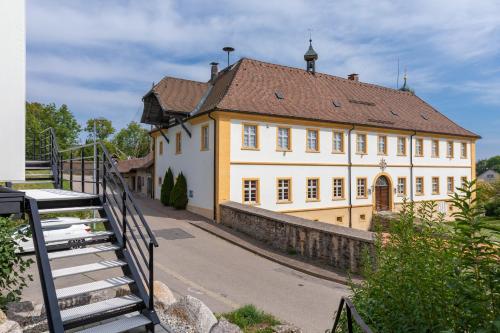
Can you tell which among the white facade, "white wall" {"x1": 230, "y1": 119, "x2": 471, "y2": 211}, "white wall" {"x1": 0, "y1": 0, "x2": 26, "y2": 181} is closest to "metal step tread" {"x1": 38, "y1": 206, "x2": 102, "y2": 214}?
"white wall" {"x1": 0, "y1": 0, "x2": 26, "y2": 181}

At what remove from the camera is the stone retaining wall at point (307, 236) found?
11422mm

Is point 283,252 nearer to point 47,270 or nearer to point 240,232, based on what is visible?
Answer: point 240,232

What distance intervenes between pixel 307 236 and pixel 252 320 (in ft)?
23.0

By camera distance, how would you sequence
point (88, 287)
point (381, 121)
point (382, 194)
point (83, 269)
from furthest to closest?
point (381, 121) → point (382, 194) → point (83, 269) → point (88, 287)

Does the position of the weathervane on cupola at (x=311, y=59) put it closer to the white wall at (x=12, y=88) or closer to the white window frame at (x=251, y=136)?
the white window frame at (x=251, y=136)

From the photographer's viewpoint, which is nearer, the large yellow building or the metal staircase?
the metal staircase

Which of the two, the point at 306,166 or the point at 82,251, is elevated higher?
the point at 306,166

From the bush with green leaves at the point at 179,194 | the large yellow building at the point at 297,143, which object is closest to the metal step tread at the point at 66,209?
the large yellow building at the point at 297,143

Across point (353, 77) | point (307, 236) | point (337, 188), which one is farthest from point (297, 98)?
point (307, 236)

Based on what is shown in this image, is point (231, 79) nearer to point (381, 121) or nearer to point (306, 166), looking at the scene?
point (306, 166)

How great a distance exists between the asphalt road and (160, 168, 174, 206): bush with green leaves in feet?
32.7

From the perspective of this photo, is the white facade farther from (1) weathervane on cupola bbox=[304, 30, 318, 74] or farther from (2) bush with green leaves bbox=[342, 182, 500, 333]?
(2) bush with green leaves bbox=[342, 182, 500, 333]

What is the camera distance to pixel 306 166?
23.2 metres

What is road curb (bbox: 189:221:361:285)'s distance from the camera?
1106cm
